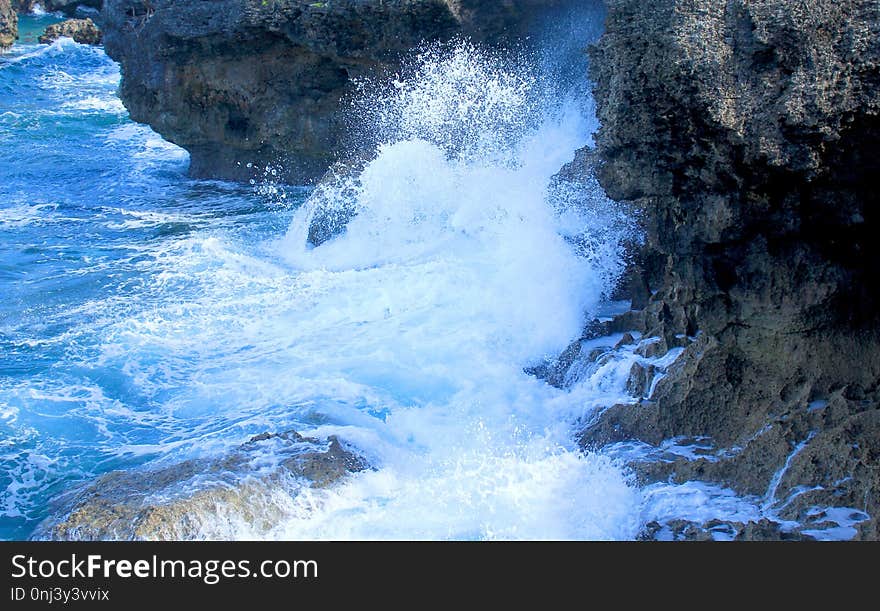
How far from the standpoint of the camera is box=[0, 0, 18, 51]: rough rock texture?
2073 cm

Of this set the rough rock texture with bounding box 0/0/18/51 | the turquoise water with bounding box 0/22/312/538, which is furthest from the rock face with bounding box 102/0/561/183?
the rough rock texture with bounding box 0/0/18/51

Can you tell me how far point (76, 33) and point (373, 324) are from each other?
16.2 meters

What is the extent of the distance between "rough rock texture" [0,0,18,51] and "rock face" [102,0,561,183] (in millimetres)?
10403

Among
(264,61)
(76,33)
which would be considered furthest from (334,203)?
(76,33)

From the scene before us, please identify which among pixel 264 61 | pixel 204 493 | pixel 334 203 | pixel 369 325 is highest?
pixel 264 61

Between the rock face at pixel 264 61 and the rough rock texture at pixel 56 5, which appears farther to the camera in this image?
the rough rock texture at pixel 56 5

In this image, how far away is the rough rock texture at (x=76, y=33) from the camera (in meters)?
20.7

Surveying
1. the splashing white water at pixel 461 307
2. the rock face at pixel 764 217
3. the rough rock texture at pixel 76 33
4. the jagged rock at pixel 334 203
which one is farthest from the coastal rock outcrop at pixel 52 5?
the rock face at pixel 764 217

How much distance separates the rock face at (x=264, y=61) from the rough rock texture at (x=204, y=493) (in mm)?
5377

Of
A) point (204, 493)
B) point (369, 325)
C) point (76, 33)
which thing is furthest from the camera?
point (76, 33)

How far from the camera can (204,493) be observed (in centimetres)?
520

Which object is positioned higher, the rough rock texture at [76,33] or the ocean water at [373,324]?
the rough rock texture at [76,33]

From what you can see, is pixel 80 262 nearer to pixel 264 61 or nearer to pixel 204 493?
pixel 264 61

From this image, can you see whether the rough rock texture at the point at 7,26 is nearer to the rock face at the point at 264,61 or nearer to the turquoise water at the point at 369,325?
the turquoise water at the point at 369,325
